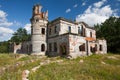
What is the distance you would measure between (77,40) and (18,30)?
56.8 meters

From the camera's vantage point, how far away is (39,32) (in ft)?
116

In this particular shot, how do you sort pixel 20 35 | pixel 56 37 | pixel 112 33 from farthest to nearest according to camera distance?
pixel 20 35 → pixel 112 33 → pixel 56 37

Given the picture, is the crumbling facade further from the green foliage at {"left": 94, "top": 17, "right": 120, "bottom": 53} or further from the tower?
the green foliage at {"left": 94, "top": 17, "right": 120, "bottom": 53}

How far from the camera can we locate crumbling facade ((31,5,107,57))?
1243 inches

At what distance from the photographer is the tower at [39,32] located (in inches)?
1383

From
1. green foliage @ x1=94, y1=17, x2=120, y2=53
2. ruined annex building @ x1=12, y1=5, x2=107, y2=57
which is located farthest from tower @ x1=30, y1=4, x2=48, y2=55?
green foliage @ x1=94, y1=17, x2=120, y2=53

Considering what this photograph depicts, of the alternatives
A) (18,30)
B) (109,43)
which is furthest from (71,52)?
(18,30)

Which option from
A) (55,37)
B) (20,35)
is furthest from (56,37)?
(20,35)

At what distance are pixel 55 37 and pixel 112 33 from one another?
102 ft

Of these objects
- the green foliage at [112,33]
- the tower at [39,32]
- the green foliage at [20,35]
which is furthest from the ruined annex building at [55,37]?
the green foliage at [20,35]

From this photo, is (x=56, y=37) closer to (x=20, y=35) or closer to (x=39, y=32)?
(x=39, y=32)

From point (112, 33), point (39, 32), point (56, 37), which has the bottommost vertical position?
point (56, 37)

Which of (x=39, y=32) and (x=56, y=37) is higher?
(x=39, y=32)

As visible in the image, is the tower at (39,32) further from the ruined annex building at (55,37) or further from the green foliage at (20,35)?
the green foliage at (20,35)
